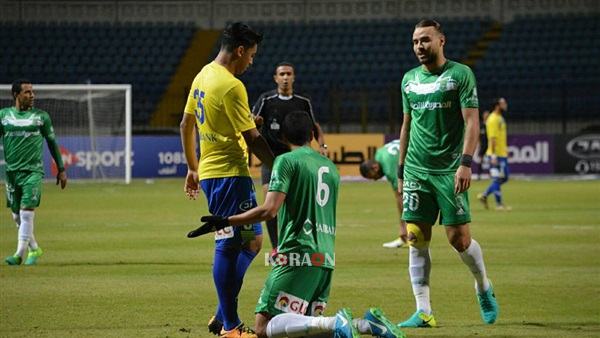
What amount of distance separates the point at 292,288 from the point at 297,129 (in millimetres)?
1022

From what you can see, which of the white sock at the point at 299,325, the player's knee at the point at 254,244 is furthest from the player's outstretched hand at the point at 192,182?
the white sock at the point at 299,325

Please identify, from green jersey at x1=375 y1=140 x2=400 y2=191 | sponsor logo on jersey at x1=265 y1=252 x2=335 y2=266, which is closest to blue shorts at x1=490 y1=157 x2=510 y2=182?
green jersey at x1=375 y1=140 x2=400 y2=191

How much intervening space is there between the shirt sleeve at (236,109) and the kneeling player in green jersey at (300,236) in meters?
1.11

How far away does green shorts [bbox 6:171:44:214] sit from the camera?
14.4 meters

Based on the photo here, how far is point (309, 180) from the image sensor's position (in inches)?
280

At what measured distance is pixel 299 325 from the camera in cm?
698

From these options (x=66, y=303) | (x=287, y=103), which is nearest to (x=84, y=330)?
(x=66, y=303)

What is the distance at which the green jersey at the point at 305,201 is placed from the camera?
7094mm

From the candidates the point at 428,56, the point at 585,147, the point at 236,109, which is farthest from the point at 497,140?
the point at 236,109

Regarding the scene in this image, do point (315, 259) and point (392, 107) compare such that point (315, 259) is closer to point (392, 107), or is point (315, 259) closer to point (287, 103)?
point (287, 103)

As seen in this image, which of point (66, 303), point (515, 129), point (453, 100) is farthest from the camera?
point (515, 129)

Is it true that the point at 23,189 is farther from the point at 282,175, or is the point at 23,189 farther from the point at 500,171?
the point at 500,171

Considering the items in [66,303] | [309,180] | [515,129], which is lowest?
[515,129]

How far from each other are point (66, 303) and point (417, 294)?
3496 millimetres
